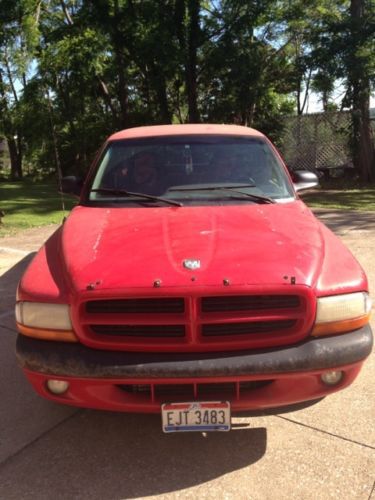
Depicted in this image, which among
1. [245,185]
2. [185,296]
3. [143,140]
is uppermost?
[143,140]

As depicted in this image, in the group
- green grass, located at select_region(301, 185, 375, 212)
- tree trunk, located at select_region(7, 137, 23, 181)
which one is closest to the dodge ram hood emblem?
green grass, located at select_region(301, 185, 375, 212)

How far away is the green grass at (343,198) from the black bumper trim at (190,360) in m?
8.29

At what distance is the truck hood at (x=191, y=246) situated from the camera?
7.95 feet

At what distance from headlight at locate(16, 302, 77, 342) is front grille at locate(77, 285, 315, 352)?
8cm

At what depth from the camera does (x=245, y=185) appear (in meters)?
3.70

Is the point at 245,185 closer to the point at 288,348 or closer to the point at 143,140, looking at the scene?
the point at 143,140

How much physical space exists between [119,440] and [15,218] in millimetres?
8552

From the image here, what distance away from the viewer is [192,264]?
251 cm

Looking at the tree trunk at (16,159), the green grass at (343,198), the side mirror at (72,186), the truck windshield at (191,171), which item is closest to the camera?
the truck windshield at (191,171)

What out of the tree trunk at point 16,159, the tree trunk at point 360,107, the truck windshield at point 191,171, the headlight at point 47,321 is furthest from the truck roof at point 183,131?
the tree trunk at point 16,159

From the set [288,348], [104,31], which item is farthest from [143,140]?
[104,31]

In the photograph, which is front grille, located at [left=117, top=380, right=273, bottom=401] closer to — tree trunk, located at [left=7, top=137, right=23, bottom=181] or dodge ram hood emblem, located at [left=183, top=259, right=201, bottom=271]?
dodge ram hood emblem, located at [left=183, top=259, right=201, bottom=271]

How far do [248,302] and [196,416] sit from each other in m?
0.60

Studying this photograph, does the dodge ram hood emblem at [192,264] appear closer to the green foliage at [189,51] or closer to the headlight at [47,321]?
the headlight at [47,321]
